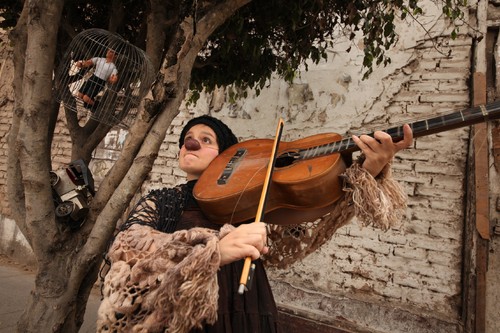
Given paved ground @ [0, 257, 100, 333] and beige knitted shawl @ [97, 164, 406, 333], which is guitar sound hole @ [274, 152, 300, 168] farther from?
paved ground @ [0, 257, 100, 333]

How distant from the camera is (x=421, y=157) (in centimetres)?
284

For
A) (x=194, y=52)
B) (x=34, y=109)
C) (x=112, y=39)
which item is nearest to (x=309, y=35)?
(x=194, y=52)

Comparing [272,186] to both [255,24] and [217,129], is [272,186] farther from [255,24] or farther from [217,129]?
[255,24]

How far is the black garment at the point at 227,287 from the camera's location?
1195 millimetres

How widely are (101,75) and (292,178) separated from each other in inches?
49.9

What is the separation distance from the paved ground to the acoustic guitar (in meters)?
A: 2.44

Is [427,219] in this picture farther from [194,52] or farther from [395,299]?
[194,52]

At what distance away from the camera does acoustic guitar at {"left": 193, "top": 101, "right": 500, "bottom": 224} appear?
116cm

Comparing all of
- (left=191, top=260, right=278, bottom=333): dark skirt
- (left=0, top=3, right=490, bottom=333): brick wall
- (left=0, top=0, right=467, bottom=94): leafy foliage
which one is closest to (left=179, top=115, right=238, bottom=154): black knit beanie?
(left=191, top=260, right=278, bottom=333): dark skirt

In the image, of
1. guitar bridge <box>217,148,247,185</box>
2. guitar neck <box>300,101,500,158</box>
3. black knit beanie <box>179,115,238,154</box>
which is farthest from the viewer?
black knit beanie <box>179,115,238,154</box>

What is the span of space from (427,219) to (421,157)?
0.52 metres

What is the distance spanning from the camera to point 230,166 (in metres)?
1.37

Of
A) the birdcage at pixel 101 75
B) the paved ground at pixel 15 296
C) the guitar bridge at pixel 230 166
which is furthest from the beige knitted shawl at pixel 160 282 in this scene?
the paved ground at pixel 15 296

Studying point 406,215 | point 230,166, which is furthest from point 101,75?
point 406,215
